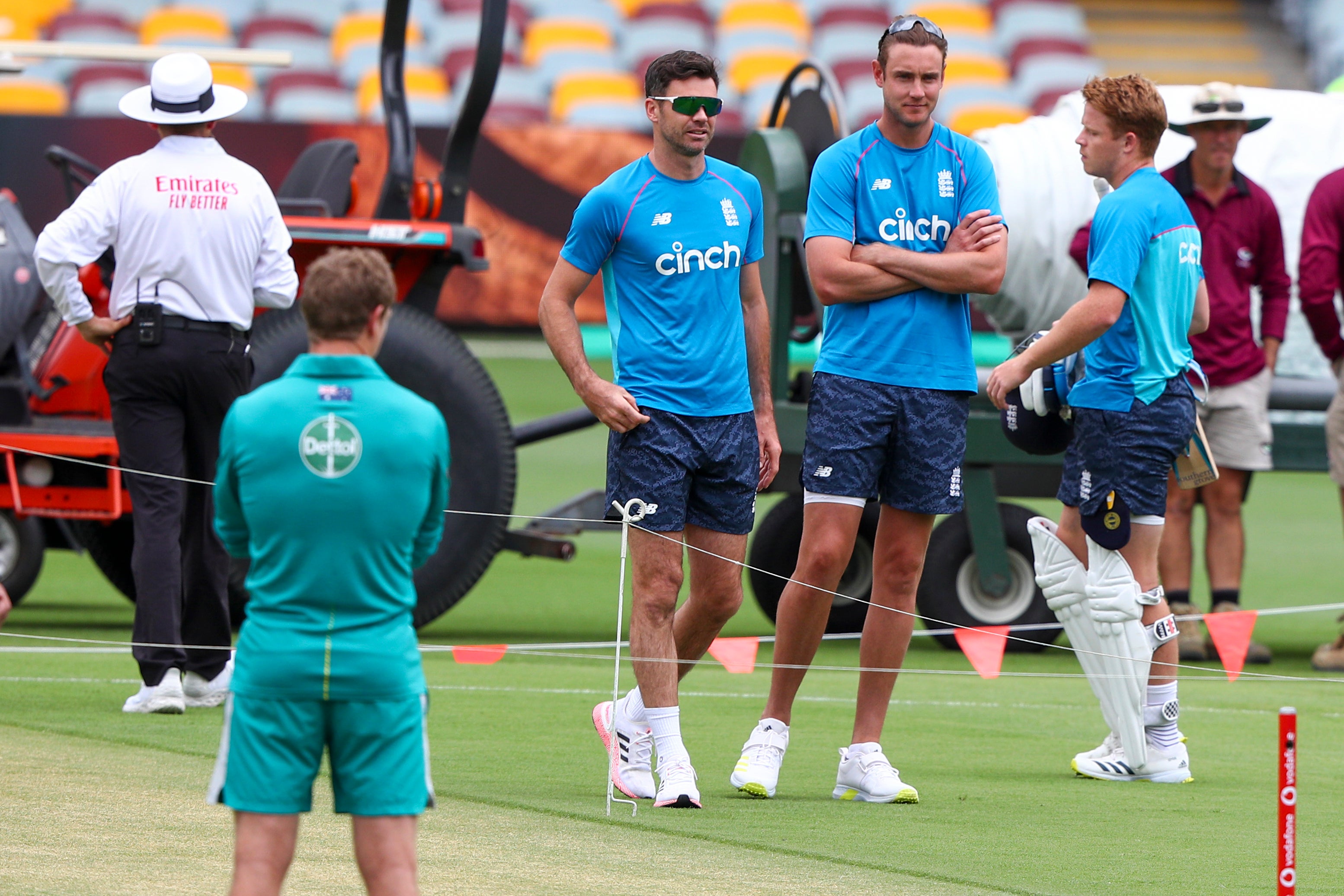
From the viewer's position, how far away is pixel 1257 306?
7.66 metres

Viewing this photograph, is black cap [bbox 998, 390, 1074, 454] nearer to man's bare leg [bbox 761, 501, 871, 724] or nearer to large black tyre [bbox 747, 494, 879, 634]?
man's bare leg [bbox 761, 501, 871, 724]

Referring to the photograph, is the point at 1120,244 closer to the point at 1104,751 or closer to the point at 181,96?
the point at 1104,751

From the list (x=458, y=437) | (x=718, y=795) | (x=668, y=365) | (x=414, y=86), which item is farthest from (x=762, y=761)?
(x=414, y=86)

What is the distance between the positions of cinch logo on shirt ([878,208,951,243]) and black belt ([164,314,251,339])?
1894 millimetres

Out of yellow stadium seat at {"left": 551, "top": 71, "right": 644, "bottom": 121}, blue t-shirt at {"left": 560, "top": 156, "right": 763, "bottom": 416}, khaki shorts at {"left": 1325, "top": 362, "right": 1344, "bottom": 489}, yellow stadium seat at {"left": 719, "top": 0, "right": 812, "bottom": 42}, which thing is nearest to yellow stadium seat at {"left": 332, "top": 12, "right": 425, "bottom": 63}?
yellow stadium seat at {"left": 551, "top": 71, "right": 644, "bottom": 121}

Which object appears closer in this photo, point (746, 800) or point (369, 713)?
Result: point (369, 713)

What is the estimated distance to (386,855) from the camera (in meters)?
2.65

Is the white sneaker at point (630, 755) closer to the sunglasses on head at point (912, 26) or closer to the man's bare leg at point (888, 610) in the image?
the man's bare leg at point (888, 610)

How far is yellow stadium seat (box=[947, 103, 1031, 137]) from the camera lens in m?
19.4

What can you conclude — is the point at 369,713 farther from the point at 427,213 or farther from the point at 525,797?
the point at 427,213

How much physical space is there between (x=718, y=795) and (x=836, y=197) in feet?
4.53

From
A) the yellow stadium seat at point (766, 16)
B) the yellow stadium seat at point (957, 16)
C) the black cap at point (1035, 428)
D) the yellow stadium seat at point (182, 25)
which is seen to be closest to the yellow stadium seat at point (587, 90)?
the yellow stadium seat at point (766, 16)

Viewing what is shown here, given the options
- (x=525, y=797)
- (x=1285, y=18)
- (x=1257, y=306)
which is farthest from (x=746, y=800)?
(x=1285, y=18)

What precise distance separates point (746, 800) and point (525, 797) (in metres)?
0.49
